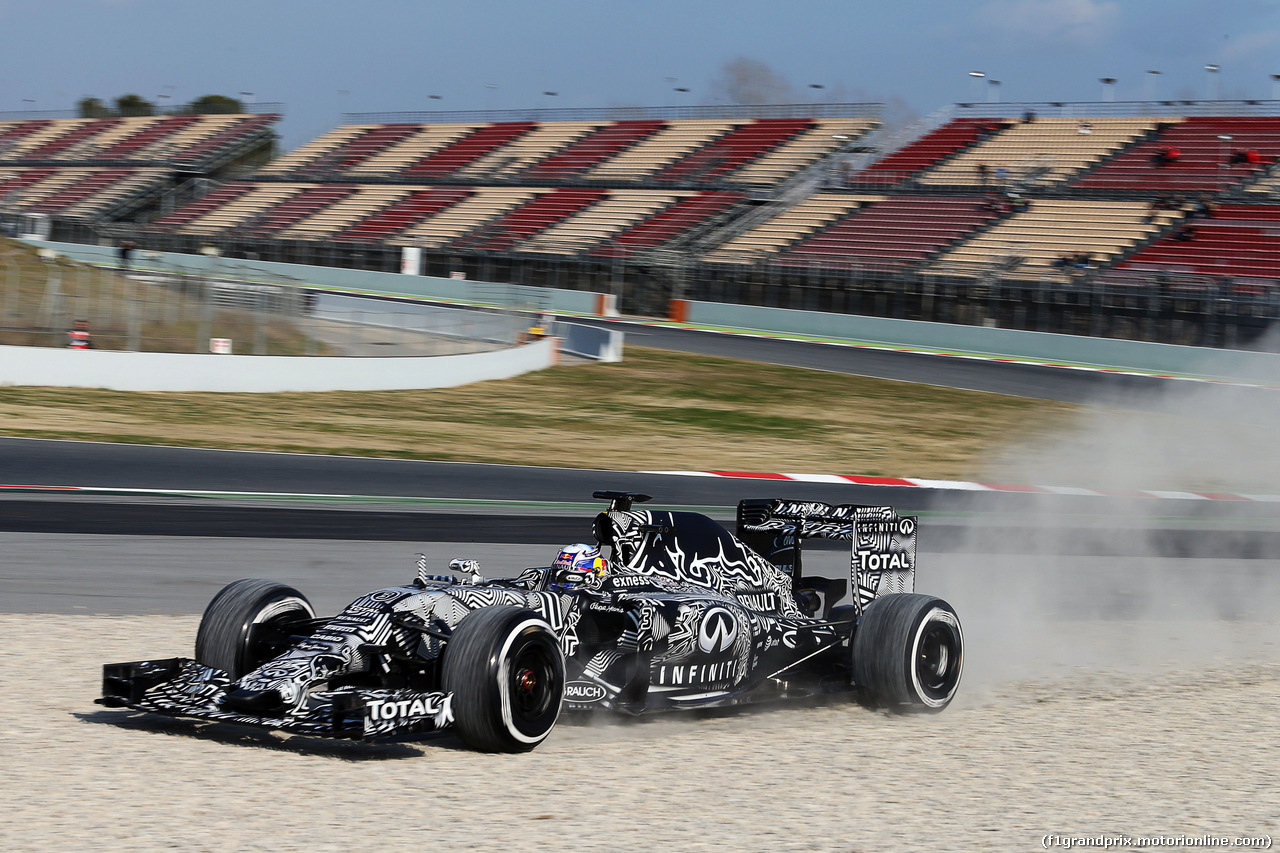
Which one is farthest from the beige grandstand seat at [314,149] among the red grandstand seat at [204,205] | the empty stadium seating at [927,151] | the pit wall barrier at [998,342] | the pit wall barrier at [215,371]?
the pit wall barrier at [215,371]

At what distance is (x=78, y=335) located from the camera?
23.1 metres

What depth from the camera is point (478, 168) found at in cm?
6309

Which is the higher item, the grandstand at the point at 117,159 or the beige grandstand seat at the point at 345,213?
the grandstand at the point at 117,159

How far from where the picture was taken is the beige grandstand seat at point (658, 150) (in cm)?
5738

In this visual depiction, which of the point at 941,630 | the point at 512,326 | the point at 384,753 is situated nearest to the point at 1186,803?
the point at 941,630

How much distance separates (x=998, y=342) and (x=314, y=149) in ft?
153

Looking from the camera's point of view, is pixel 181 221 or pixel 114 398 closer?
pixel 114 398

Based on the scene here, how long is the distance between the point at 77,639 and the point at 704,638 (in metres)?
4.12

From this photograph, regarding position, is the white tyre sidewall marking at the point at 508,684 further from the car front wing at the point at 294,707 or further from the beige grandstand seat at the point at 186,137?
the beige grandstand seat at the point at 186,137

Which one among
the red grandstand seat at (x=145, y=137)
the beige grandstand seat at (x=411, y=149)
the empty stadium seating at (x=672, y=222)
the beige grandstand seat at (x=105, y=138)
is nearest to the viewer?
the empty stadium seating at (x=672, y=222)

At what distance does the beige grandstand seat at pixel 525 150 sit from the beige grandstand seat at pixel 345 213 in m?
3.33

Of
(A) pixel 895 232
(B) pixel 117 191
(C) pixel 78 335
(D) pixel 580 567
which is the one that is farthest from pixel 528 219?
(D) pixel 580 567

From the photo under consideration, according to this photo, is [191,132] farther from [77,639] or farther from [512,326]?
[77,639]

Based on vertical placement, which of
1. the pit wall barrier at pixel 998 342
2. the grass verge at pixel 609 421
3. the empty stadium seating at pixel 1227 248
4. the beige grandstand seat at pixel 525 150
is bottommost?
the grass verge at pixel 609 421
